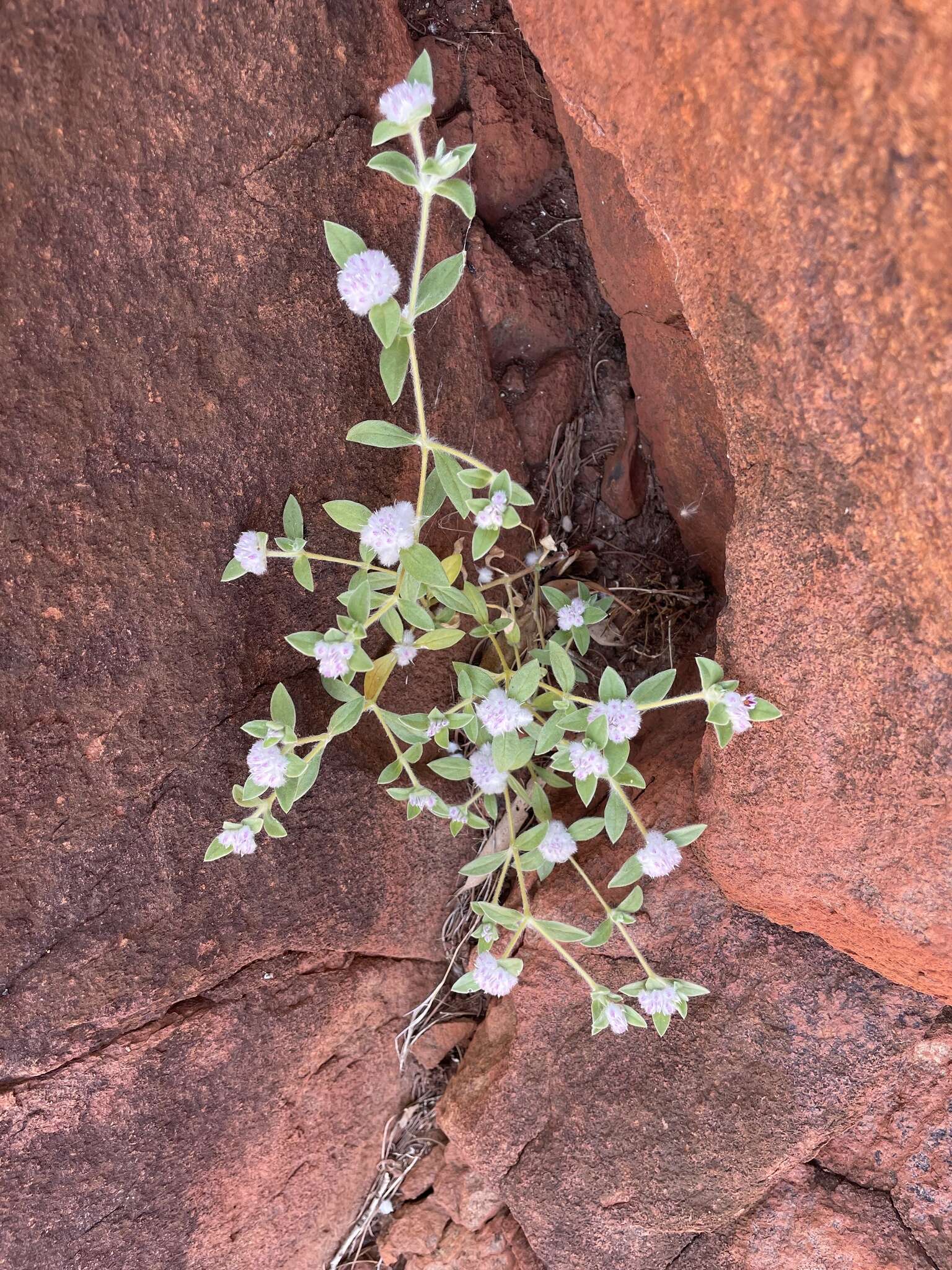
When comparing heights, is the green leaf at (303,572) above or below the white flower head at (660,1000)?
above

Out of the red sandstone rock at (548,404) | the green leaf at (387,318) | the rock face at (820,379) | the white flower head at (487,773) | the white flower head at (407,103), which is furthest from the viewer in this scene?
the red sandstone rock at (548,404)

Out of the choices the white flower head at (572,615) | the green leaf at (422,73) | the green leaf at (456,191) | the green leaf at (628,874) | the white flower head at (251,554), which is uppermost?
the green leaf at (422,73)

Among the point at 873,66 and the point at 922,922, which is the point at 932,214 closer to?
the point at 873,66

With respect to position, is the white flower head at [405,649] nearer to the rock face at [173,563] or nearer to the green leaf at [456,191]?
the rock face at [173,563]

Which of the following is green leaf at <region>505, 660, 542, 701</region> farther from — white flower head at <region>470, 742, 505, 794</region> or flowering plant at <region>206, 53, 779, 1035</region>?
white flower head at <region>470, 742, 505, 794</region>

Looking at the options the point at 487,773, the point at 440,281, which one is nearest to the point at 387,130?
the point at 440,281

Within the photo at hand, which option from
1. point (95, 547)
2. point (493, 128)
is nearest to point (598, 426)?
point (493, 128)

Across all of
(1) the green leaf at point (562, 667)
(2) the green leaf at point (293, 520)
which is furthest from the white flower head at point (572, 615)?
(2) the green leaf at point (293, 520)
